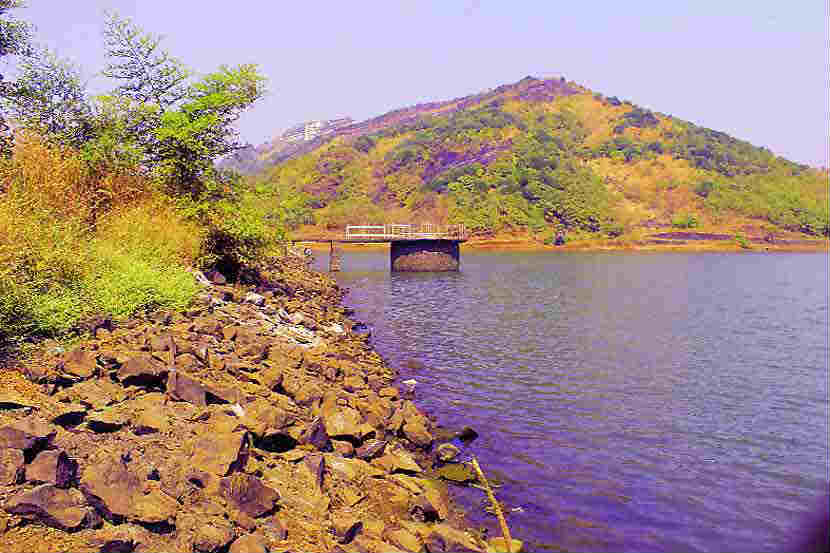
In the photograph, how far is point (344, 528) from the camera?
22.2ft

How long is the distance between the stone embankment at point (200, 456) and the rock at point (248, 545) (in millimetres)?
13

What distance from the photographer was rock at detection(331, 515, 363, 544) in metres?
6.71

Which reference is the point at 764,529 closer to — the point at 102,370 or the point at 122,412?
the point at 122,412

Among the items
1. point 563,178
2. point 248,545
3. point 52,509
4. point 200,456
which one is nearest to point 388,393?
point 200,456

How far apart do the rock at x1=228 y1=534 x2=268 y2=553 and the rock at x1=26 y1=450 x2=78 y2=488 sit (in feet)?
5.32

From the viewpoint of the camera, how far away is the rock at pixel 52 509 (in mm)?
5219

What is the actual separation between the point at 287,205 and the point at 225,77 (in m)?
5.17

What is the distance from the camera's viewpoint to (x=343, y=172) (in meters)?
169

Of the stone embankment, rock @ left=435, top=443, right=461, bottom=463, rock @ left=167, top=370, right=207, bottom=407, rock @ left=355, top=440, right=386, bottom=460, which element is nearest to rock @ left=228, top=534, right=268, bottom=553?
the stone embankment

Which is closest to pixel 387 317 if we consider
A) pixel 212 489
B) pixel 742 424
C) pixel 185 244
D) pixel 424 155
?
pixel 185 244

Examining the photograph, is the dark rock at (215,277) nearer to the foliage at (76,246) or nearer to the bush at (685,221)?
the foliage at (76,246)

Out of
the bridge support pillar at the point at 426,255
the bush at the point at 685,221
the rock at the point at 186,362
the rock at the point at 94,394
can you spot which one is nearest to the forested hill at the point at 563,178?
the bush at the point at 685,221

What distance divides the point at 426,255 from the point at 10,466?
57061 mm

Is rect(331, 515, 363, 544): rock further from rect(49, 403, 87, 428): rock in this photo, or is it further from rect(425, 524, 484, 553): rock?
rect(49, 403, 87, 428): rock
